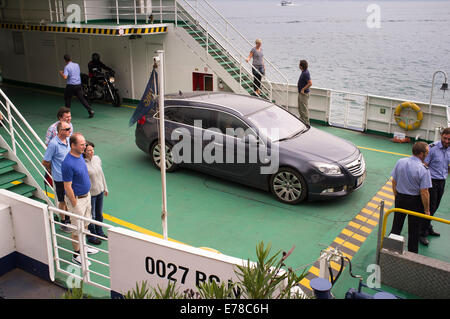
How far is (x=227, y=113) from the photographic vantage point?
8719 mm

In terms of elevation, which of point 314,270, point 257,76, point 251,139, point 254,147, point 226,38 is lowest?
point 314,270

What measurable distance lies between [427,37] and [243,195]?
8187 centimetres

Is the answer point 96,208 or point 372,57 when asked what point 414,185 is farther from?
point 372,57

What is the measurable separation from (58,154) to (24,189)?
123 centimetres

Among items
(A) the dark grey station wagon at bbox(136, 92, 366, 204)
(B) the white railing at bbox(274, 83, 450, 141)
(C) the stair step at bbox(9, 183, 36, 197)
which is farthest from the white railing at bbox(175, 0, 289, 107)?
(C) the stair step at bbox(9, 183, 36, 197)

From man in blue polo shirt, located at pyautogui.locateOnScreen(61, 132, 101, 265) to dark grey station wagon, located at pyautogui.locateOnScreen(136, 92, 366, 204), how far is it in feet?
10.3

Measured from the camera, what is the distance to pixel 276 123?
348 inches

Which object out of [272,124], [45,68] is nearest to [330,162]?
[272,124]

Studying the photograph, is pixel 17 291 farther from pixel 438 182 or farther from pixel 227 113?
pixel 438 182

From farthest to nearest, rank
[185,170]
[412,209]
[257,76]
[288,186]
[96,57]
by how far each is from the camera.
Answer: [96,57]
[257,76]
[185,170]
[288,186]
[412,209]

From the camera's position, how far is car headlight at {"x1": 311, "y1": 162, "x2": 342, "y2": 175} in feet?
25.8

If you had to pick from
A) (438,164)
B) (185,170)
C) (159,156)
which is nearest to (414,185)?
(438,164)

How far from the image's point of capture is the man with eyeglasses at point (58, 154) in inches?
256

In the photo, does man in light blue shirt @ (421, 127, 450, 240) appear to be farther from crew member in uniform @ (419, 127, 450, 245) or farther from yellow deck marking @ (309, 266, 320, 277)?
yellow deck marking @ (309, 266, 320, 277)
